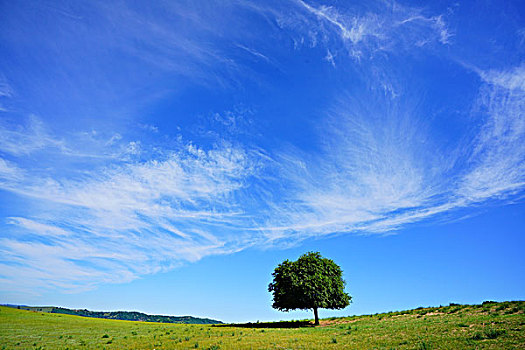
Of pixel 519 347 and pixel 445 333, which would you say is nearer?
pixel 519 347

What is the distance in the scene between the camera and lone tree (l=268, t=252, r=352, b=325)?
1828 inches

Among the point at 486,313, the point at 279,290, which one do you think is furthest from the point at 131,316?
the point at 486,313

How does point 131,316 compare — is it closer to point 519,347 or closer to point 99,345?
point 99,345

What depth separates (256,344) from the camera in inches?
975

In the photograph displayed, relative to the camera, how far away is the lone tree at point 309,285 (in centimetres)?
4644

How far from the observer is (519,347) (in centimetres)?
1666

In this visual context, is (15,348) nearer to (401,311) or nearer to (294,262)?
(294,262)

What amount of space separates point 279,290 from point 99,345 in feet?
91.1

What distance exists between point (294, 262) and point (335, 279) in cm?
732

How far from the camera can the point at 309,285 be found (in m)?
46.3

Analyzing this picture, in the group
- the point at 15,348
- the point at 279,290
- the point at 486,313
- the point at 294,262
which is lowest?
the point at 15,348

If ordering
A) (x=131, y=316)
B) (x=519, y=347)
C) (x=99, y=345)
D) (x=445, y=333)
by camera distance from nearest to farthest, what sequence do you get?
1. (x=519, y=347)
2. (x=445, y=333)
3. (x=99, y=345)
4. (x=131, y=316)

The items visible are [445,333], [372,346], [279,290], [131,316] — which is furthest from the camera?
[131,316]

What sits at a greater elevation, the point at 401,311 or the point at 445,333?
the point at 401,311
